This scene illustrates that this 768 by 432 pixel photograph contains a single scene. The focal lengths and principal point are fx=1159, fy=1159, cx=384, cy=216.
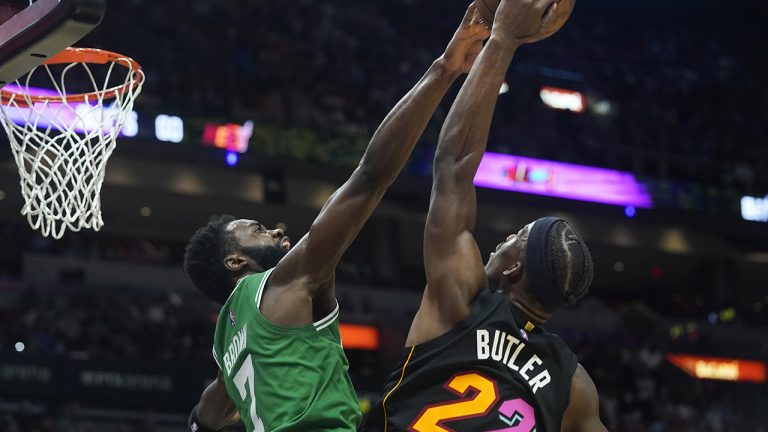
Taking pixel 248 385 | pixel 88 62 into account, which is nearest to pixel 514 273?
pixel 248 385

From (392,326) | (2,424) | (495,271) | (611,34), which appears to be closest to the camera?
(495,271)

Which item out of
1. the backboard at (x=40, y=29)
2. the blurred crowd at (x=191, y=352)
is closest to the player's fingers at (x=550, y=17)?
the backboard at (x=40, y=29)

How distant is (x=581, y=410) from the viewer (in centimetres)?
323

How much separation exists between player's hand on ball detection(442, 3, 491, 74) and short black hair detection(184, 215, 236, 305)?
0.89 m

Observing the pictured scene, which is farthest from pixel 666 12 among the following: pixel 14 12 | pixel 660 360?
pixel 14 12

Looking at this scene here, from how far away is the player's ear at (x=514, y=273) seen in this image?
319 centimetres

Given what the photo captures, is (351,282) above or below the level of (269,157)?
below

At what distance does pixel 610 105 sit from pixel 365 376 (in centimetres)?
897

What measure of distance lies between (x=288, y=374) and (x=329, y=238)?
38 cm

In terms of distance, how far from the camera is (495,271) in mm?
3254

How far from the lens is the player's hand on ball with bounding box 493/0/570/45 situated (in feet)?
10.3

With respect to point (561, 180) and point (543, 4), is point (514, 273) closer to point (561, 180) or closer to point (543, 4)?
point (543, 4)

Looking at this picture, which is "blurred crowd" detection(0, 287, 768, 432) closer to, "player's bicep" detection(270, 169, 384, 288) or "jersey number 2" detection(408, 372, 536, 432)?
"player's bicep" detection(270, 169, 384, 288)

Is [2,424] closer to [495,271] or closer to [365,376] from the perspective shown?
[365,376]
